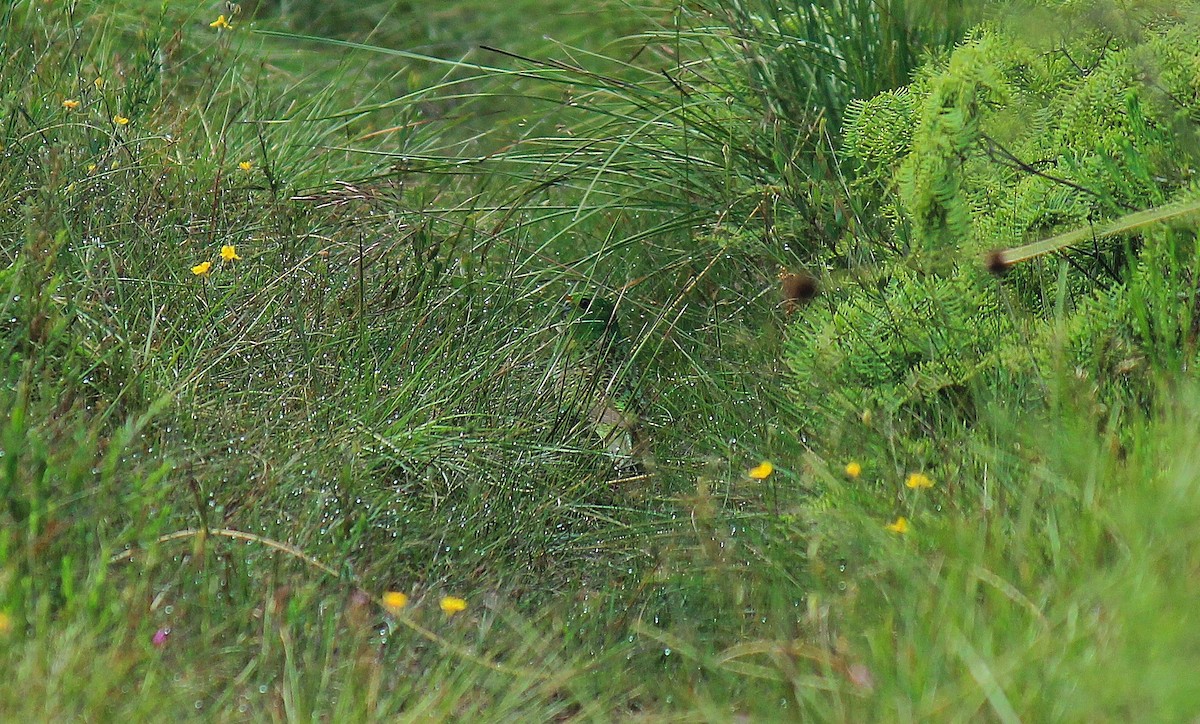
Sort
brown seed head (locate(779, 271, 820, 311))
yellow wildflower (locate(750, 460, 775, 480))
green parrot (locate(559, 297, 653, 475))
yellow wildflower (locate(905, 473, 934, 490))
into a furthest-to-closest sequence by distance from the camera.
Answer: green parrot (locate(559, 297, 653, 475)), brown seed head (locate(779, 271, 820, 311)), yellow wildflower (locate(750, 460, 775, 480)), yellow wildflower (locate(905, 473, 934, 490))

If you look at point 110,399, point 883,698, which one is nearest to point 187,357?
point 110,399

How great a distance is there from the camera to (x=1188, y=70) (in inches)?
95.5

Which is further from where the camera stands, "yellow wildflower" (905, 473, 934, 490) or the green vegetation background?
"yellow wildflower" (905, 473, 934, 490)

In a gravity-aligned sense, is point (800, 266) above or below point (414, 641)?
above

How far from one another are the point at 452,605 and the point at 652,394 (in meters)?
1.03

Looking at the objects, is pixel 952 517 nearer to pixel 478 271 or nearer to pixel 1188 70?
pixel 1188 70

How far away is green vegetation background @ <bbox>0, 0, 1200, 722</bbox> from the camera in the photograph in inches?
72.5

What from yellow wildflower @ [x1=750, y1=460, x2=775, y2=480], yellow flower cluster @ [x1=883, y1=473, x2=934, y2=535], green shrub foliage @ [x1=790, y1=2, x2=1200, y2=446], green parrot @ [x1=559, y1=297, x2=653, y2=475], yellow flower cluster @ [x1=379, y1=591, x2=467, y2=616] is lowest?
green parrot @ [x1=559, y1=297, x2=653, y2=475]

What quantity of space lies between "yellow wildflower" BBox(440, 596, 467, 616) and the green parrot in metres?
0.62

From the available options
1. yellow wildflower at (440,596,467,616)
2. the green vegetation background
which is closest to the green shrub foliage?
the green vegetation background

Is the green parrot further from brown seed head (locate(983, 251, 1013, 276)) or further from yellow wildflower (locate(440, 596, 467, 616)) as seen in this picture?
brown seed head (locate(983, 251, 1013, 276))

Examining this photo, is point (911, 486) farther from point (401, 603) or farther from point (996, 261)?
point (401, 603)

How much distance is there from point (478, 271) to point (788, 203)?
0.68 metres

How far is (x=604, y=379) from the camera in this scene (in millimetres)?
2969
